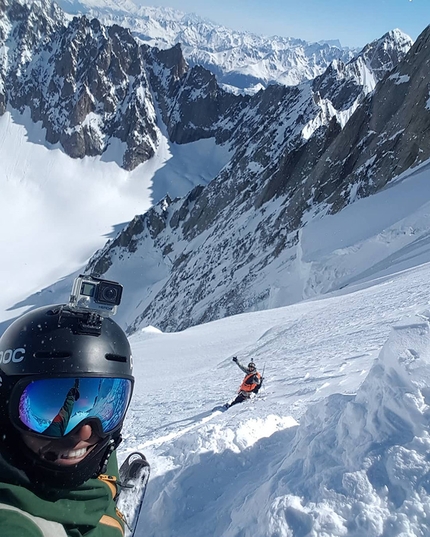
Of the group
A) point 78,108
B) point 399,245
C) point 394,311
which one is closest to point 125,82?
point 78,108

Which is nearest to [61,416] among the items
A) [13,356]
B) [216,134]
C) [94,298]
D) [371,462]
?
[13,356]

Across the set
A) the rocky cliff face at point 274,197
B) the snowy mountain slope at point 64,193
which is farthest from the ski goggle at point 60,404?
the snowy mountain slope at point 64,193

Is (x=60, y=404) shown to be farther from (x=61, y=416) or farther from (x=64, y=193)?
(x=64, y=193)

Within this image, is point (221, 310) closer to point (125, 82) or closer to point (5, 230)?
point (5, 230)

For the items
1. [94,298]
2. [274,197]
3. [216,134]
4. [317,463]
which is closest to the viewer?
[94,298]

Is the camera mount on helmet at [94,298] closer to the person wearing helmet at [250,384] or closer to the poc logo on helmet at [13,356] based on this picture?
the poc logo on helmet at [13,356]

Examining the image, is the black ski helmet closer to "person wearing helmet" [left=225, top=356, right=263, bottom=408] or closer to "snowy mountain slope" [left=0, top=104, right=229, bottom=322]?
"person wearing helmet" [left=225, top=356, right=263, bottom=408]

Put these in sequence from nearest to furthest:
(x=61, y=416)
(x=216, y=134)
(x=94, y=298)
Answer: (x=61, y=416) < (x=94, y=298) < (x=216, y=134)

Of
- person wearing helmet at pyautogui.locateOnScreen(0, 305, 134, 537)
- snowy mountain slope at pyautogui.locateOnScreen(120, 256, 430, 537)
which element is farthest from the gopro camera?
snowy mountain slope at pyautogui.locateOnScreen(120, 256, 430, 537)
